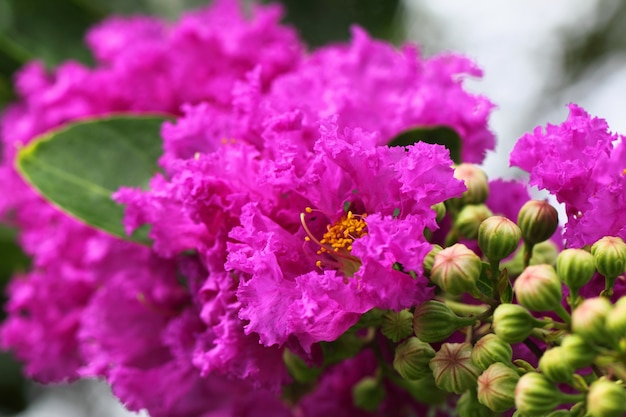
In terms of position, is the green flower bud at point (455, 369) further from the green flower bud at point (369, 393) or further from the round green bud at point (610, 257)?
the green flower bud at point (369, 393)

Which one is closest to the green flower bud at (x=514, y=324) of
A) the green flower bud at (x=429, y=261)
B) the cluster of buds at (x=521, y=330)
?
the cluster of buds at (x=521, y=330)

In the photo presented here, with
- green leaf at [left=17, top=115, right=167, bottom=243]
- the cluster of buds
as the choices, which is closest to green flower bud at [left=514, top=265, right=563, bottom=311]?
the cluster of buds

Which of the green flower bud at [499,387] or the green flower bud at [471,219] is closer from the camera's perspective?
the green flower bud at [499,387]

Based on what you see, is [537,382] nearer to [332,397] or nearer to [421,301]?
[421,301]

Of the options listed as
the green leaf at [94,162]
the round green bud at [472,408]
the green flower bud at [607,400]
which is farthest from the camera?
the green leaf at [94,162]

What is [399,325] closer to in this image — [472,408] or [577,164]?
[472,408]

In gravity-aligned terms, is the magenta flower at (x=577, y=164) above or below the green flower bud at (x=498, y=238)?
above

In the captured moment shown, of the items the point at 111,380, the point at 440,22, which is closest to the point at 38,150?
the point at 111,380
